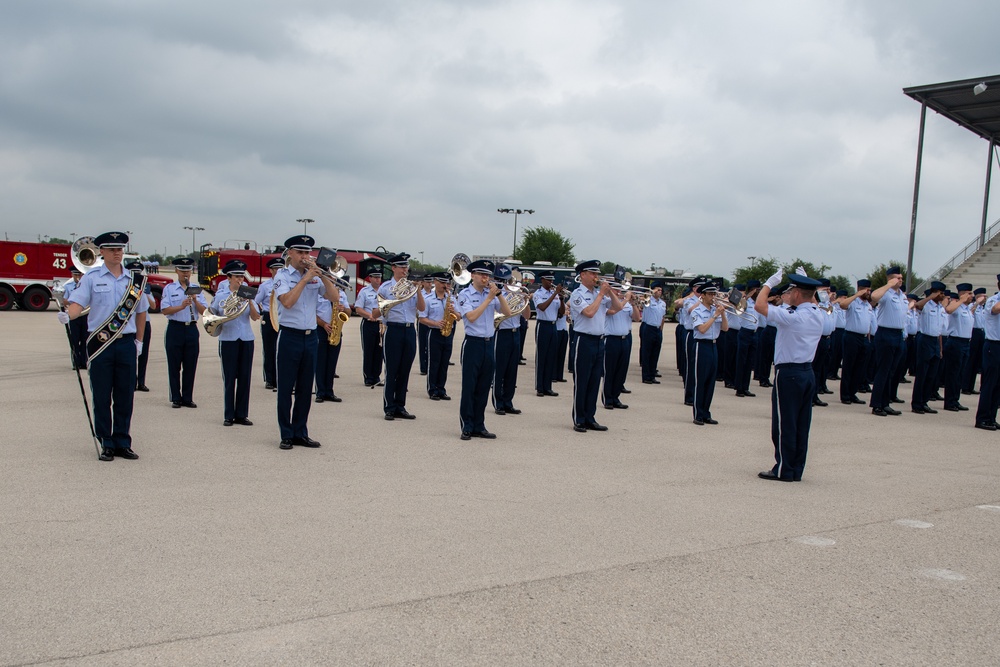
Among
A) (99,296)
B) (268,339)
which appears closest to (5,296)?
(268,339)

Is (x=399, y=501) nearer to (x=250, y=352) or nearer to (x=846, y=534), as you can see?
(x=846, y=534)

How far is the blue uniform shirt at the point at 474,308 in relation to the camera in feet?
30.5

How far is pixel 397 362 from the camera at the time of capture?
33.9 ft

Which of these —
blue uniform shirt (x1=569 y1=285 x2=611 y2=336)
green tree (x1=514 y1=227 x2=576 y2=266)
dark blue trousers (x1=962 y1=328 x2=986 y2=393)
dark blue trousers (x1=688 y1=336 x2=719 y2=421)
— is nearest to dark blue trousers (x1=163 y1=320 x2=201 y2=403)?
blue uniform shirt (x1=569 y1=285 x2=611 y2=336)

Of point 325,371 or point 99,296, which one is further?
point 325,371

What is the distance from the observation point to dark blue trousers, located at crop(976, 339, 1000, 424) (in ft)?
38.0

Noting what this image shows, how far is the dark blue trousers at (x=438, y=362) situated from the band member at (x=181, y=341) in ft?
11.6

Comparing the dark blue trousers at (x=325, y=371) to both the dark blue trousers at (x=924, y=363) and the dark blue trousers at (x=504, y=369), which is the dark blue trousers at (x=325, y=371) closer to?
the dark blue trousers at (x=504, y=369)

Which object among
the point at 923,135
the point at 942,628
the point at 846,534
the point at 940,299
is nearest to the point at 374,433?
the point at 846,534

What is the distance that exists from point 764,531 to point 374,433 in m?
4.75

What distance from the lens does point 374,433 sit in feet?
29.9

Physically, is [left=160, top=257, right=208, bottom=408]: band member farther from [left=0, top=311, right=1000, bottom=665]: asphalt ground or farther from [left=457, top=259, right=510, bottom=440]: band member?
[left=457, top=259, right=510, bottom=440]: band member

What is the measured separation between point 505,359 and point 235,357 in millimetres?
3828

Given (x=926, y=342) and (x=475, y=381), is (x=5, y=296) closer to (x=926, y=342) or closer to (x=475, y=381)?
(x=475, y=381)
